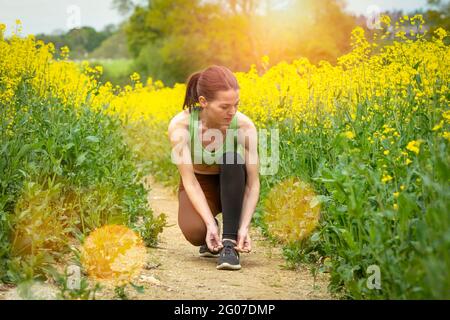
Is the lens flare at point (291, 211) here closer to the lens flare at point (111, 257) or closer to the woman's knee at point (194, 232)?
the woman's knee at point (194, 232)

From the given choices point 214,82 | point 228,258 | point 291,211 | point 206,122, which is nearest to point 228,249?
point 228,258

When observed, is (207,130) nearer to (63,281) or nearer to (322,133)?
(322,133)

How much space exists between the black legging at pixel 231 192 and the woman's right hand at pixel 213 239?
0.05 m

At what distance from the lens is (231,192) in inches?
157

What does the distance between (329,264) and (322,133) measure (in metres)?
1.04

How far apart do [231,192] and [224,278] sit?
1.71 ft

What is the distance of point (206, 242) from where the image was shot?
4062mm

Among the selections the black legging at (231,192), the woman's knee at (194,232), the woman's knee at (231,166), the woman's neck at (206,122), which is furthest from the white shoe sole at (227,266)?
the woman's neck at (206,122)

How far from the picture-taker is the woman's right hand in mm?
3938

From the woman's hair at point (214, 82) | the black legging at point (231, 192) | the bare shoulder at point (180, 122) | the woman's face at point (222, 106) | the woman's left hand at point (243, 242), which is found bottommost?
the woman's left hand at point (243, 242)

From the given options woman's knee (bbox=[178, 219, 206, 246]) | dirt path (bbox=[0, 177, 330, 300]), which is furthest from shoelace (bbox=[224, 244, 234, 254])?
woman's knee (bbox=[178, 219, 206, 246])

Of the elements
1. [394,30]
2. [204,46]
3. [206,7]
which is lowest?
[394,30]

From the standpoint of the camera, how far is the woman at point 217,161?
12.7 ft
